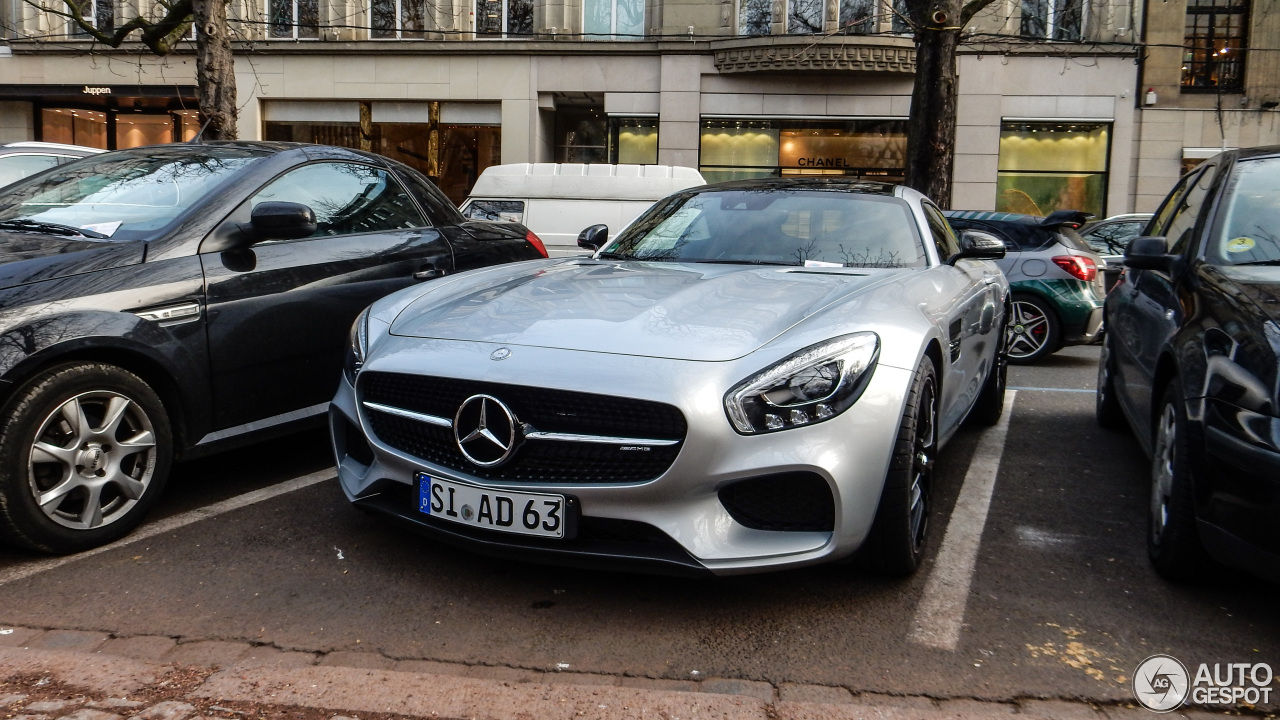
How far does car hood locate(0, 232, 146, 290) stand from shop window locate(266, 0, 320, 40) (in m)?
18.5

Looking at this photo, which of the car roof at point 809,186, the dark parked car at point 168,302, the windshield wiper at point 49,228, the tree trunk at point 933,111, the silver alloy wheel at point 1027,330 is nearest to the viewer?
the dark parked car at point 168,302

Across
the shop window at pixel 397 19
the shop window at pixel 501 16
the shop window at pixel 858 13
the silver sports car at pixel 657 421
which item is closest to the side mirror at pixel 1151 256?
the silver sports car at pixel 657 421

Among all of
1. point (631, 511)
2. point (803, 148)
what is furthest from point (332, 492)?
point (803, 148)

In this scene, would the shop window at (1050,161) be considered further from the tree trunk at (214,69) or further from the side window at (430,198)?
the side window at (430,198)

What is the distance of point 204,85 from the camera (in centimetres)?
1113

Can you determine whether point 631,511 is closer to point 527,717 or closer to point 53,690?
point 527,717

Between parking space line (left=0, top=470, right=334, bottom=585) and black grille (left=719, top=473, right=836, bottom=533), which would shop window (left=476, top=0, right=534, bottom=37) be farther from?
black grille (left=719, top=473, right=836, bottom=533)

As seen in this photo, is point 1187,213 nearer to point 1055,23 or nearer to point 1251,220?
point 1251,220

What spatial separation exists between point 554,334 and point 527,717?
122cm

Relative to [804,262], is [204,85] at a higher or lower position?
higher

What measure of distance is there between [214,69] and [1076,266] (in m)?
8.96

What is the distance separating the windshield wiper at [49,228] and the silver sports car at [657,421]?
1214 mm

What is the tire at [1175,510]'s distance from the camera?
3.34 m

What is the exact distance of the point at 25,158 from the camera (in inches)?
315
